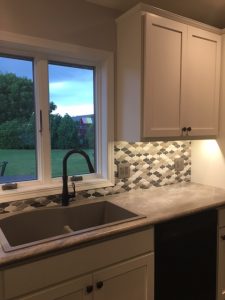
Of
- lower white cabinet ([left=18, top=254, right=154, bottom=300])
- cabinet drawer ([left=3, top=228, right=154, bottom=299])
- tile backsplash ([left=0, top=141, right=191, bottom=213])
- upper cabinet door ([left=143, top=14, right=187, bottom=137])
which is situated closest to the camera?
cabinet drawer ([left=3, top=228, right=154, bottom=299])

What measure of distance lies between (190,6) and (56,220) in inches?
75.9

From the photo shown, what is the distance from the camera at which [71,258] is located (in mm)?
1275

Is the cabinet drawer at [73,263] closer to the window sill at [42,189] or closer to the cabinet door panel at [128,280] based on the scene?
the cabinet door panel at [128,280]

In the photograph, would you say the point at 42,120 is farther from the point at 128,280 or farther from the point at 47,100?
the point at 128,280

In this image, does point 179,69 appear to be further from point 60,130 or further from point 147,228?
point 147,228

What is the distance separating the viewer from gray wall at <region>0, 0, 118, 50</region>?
1625 mm

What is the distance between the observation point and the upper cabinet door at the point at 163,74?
1.79 m

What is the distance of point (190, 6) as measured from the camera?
81.2 inches

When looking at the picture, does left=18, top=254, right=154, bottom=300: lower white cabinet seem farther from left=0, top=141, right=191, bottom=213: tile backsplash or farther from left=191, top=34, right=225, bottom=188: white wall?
left=191, top=34, right=225, bottom=188: white wall

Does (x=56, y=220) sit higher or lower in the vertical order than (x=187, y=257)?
higher

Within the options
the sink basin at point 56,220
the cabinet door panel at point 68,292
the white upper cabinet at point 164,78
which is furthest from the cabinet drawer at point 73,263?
the white upper cabinet at point 164,78

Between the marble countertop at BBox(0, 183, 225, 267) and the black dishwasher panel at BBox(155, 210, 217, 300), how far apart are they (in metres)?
0.07

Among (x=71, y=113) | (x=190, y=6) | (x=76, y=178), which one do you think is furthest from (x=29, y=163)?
(x=190, y=6)

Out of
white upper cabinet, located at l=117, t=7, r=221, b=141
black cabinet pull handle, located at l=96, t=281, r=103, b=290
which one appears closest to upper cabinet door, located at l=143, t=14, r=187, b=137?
white upper cabinet, located at l=117, t=7, r=221, b=141
